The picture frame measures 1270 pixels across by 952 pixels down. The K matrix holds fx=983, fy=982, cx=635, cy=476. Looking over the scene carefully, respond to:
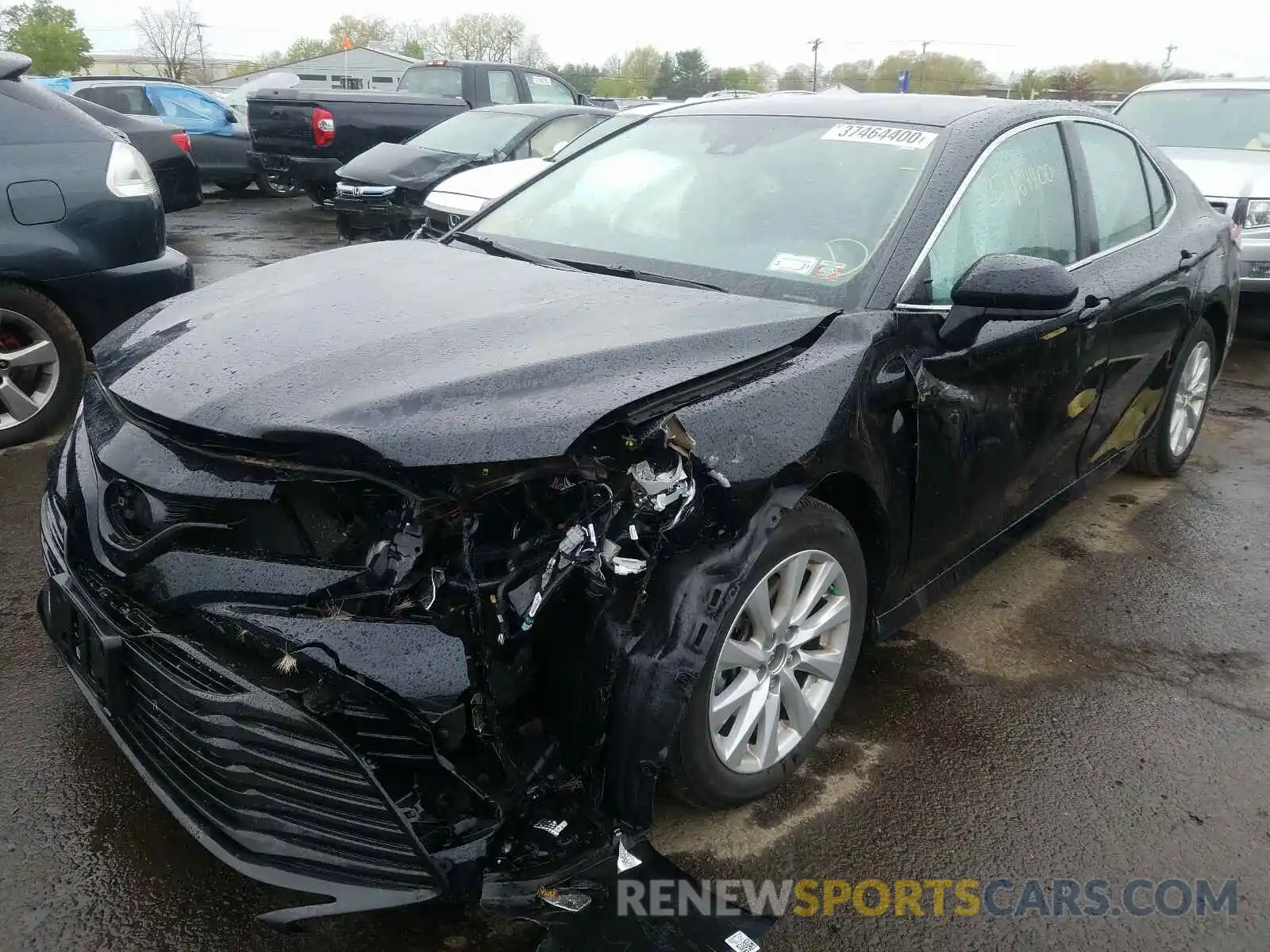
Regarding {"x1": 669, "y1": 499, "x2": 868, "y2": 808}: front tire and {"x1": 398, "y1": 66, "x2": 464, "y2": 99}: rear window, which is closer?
{"x1": 669, "y1": 499, "x2": 868, "y2": 808}: front tire

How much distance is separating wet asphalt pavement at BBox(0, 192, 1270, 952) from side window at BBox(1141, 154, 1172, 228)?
135cm

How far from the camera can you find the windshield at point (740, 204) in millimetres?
2721

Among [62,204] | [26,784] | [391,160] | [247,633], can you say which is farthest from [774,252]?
[391,160]

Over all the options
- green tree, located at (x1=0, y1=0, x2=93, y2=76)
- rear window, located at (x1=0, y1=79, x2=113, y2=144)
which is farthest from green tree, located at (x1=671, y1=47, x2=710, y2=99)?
rear window, located at (x1=0, y1=79, x2=113, y2=144)

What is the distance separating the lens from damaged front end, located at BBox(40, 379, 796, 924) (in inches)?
69.6

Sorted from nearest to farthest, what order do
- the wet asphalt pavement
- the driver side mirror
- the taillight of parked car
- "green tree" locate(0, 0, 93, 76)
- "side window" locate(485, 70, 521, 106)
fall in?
1. the wet asphalt pavement
2. the driver side mirror
3. the taillight of parked car
4. "side window" locate(485, 70, 521, 106)
5. "green tree" locate(0, 0, 93, 76)

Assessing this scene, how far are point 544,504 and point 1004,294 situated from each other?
131cm

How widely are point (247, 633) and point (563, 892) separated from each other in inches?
30.7

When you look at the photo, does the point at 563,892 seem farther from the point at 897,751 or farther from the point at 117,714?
the point at 897,751

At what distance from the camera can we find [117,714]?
2041 mm

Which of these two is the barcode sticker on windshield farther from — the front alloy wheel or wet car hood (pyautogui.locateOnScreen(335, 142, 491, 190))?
wet car hood (pyautogui.locateOnScreen(335, 142, 491, 190))

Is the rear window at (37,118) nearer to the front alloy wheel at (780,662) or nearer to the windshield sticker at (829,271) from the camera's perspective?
the windshield sticker at (829,271)

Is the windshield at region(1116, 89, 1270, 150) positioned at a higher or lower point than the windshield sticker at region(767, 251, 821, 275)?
higher

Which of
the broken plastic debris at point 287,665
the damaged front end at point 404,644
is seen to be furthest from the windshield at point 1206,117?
the broken plastic debris at point 287,665
